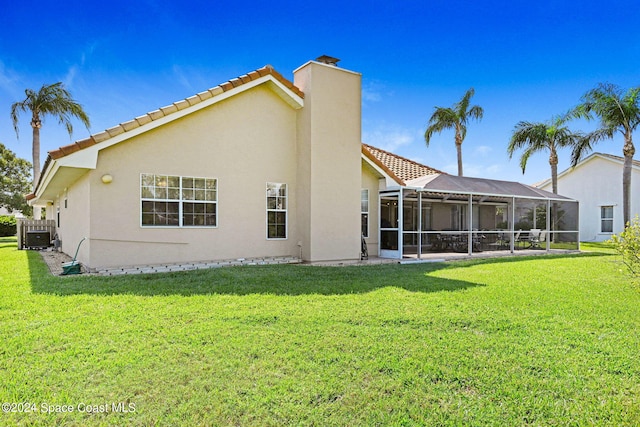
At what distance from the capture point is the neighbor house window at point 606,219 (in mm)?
30109

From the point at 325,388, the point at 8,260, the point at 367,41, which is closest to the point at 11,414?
the point at 325,388

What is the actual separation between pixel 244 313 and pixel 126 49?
15.7 m

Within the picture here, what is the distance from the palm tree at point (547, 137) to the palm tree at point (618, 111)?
7.58 feet

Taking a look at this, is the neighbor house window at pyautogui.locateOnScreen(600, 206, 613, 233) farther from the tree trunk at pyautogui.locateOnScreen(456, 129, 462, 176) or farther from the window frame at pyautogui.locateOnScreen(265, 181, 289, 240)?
the window frame at pyautogui.locateOnScreen(265, 181, 289, 240)

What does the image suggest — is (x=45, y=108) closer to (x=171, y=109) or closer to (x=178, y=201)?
(x=171, y=109)

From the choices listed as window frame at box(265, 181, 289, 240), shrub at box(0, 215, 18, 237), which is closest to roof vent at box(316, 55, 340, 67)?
window frame at box(265, 181, 289, 240)

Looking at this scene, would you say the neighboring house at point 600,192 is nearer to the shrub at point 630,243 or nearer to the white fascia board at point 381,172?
the white fascia board at point 381,172

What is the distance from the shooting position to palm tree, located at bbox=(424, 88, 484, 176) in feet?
101

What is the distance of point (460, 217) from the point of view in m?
23.1

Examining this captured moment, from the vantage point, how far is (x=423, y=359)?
191 inches

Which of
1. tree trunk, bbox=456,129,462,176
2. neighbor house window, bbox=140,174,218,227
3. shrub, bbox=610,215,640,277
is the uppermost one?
tree trunk, bbox=456,129,462,176

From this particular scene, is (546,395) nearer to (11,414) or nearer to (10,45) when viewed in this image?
(11,414)

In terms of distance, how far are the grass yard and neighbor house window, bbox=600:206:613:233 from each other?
25786 mm

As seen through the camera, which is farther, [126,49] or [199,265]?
[126,49]
